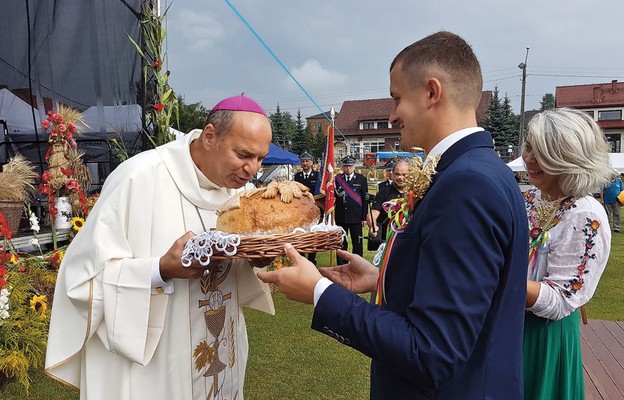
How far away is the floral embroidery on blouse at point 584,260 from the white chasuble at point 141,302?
1.66 meters

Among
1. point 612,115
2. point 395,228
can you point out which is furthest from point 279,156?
point 612,115

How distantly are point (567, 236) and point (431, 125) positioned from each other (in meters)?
1.32

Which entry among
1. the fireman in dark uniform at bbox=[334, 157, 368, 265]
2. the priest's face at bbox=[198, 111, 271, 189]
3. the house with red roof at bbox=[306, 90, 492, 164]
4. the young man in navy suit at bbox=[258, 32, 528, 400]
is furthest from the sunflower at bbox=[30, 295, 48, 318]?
the house with red roof at bbox=[306, 90, 492, 164]

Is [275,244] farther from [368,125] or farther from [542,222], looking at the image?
[368,125]

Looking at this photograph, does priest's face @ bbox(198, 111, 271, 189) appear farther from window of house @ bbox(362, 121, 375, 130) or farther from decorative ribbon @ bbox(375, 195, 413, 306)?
window of house @ bbox(362, 121, 375, 130)

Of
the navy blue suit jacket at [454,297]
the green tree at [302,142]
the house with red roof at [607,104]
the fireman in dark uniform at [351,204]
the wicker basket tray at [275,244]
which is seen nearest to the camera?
the navy blue suit jacket at [454,297]

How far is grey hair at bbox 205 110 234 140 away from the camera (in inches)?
90.7

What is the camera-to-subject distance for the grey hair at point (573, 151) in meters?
2.29

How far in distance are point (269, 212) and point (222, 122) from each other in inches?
24.2

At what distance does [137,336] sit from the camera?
6.75 feet

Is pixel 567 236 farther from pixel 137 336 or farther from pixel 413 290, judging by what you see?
pixel 137 336

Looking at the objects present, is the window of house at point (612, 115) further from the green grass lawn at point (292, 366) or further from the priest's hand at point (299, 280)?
the priest's hand at point (299, 280)

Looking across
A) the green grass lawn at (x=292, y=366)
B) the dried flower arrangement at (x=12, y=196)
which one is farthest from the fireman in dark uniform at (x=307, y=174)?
the dried flower arrangement at (x=12, y=196)

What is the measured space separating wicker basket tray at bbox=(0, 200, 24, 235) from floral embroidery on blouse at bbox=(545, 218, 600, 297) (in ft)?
16.5
